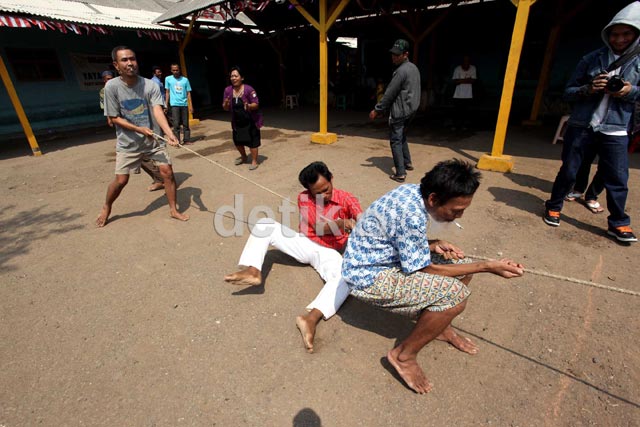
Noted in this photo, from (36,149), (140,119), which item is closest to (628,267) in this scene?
(140,119)

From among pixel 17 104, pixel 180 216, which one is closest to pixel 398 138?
pixel 180 216

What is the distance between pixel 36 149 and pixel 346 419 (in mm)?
9221

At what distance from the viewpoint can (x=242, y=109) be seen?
5527mm

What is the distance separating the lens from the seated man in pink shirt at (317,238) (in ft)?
7.79

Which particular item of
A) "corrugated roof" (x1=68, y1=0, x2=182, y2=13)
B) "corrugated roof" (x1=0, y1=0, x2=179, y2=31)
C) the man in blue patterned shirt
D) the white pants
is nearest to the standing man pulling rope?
the white pants

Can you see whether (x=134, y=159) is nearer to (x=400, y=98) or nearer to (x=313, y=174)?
(x=313, y=174)

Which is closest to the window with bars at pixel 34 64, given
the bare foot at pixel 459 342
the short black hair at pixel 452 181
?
the short black hair at pixel 452 181

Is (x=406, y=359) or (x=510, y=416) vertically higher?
(x=406, y=359)

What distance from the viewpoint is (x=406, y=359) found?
6.31 feet

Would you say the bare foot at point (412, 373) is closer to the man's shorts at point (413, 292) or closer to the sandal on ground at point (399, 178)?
the man's shorts at point (413, 292)

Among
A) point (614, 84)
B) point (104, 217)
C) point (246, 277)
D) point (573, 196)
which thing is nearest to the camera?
point (246, 277)

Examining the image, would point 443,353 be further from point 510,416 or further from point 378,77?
point 378,77

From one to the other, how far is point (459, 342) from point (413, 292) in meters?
0.67

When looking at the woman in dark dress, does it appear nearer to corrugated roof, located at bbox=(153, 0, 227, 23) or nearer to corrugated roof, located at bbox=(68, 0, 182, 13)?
corrugated roof, located at bbox=(153, 0, 227, 23)
